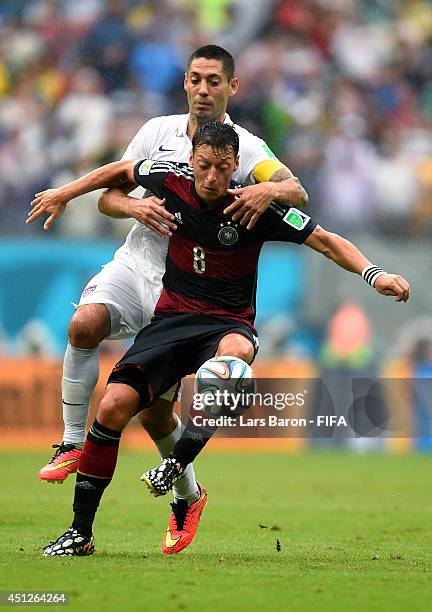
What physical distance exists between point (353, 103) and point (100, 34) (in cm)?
399

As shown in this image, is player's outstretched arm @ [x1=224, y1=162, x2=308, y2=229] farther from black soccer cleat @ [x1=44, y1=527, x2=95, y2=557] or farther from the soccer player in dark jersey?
black soccer cleat @ [x1=44, y1=527, x2=95, y2=557]

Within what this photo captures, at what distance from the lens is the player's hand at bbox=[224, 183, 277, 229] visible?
6.66m

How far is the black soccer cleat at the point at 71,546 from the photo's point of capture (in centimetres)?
657

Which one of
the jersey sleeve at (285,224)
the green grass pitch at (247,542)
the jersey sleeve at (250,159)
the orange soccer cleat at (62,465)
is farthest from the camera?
the jersey sleeve at (250,159)

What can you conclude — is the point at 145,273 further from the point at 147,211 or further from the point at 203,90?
the point at 203,90

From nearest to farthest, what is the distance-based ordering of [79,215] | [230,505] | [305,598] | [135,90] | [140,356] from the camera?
[305,598] < [140,356] < [230,505] < [79,215] < [135,90]

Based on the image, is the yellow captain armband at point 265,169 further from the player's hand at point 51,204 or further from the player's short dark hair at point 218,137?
the player's hand at point 51,204

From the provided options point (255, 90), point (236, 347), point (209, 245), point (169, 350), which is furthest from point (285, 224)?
point (255, 90)

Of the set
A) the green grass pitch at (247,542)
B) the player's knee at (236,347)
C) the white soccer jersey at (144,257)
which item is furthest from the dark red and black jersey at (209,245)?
the green grass pitch at (247,542)

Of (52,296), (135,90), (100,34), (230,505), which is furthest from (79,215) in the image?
(230,505)

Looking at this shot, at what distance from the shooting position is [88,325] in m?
7.19

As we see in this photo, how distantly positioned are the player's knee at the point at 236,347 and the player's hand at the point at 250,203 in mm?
608

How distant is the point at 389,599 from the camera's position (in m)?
5.45

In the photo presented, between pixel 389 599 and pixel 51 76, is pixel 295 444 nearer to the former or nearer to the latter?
pixel 51 76
